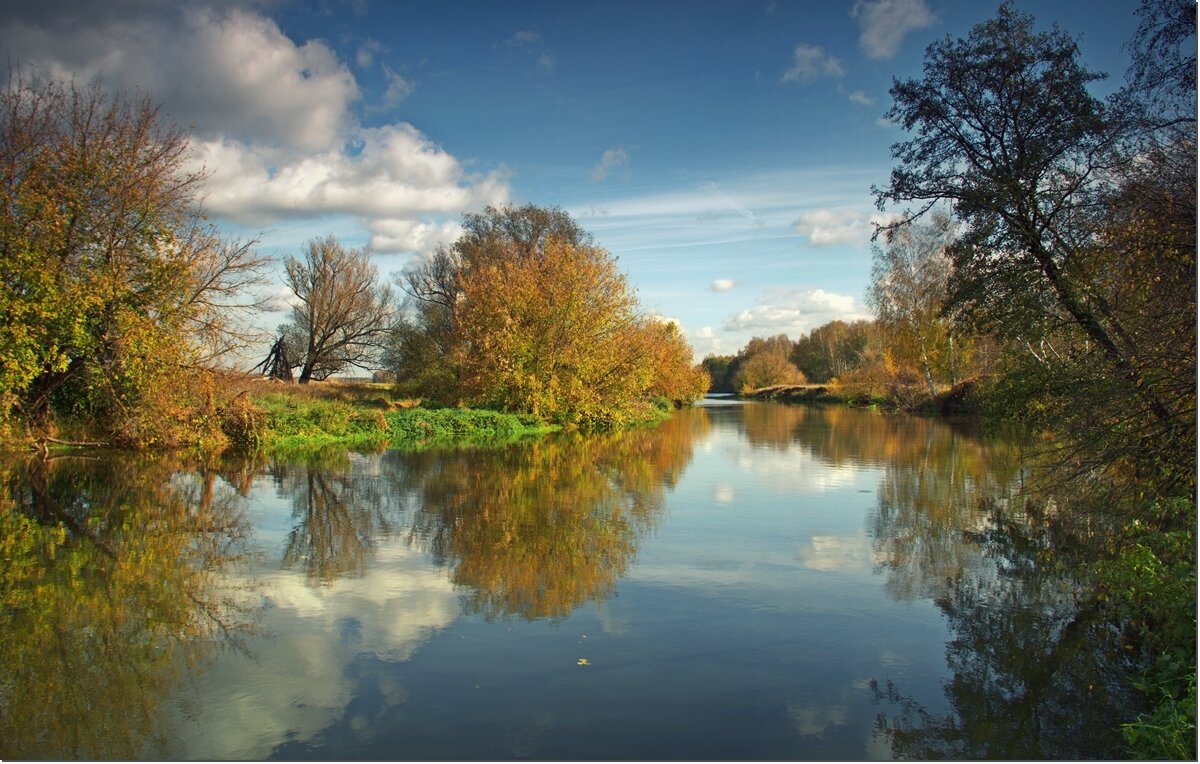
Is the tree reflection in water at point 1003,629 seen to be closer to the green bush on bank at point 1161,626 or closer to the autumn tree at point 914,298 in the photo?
the green bush on bank at point 1161,626

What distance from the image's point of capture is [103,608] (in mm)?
7664

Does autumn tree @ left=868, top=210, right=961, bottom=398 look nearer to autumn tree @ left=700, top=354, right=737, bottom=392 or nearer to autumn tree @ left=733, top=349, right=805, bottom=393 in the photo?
autumn tree @ left=733, top=349, right=805, bottom=393

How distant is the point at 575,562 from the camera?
9844 millimetres

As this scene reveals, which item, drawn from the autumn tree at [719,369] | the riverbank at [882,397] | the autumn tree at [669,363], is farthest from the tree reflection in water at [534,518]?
Result: the autumn tree at [719,369]

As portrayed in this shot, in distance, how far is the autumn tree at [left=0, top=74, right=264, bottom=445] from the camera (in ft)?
57.1

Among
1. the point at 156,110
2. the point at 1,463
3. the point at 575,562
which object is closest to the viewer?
the point at 575,562

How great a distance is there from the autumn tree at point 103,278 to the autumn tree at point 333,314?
92.6 feet

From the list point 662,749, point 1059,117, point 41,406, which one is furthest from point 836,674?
point 41,406

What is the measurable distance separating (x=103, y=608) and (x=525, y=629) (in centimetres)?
422

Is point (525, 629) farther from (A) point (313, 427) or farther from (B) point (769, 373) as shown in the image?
(B) point (769, 373)

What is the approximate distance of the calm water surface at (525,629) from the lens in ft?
16.9

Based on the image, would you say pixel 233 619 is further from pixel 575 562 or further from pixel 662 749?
pixel 662 749

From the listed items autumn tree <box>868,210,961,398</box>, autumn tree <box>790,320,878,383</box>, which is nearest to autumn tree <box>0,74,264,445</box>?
autumn tree <box>868,210,961,398</box>

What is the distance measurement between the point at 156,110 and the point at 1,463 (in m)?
9.32
